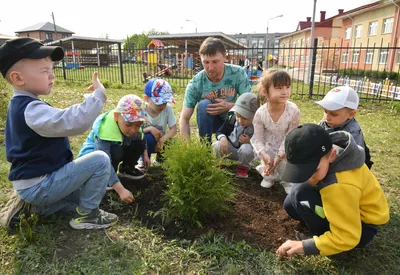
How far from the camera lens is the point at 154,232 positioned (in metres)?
2.30

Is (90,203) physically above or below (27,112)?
below

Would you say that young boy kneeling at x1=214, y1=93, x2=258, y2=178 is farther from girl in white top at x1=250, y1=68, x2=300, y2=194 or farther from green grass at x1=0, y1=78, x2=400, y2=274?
green grass at x1=0, y1=78, x2=400, y2=274

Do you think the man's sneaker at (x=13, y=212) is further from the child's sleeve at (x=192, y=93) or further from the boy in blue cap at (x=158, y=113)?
the child's sleeve at (x=192, y=93)

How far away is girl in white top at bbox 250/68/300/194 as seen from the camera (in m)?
2.80

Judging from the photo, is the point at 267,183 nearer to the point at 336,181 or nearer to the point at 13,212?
the point at 336,181

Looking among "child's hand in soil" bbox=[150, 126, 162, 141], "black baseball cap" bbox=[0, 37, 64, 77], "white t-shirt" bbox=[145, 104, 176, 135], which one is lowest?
"child's hand in soil" bbox=[150, 126, 162, 141]

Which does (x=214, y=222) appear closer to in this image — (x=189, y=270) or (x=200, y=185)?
(x=200, y=185)

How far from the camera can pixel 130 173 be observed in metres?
3.30

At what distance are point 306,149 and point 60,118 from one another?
1.46 metres

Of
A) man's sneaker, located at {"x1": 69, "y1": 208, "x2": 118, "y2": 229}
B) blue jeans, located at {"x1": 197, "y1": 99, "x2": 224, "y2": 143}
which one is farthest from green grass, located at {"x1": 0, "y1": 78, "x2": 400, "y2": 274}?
blue jeans, located at {"x1": 197, "y1": 99, "x2": 224, "y2": 143}

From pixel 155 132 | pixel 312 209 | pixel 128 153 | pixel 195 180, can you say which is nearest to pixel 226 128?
pixel 155 132

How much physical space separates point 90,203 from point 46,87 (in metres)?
0.91

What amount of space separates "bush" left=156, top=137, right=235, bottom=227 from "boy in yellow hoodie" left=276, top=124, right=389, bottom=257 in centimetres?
67

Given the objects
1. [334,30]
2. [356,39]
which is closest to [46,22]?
[334,30]
